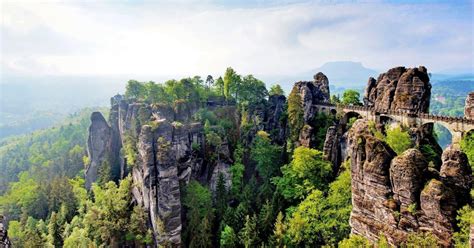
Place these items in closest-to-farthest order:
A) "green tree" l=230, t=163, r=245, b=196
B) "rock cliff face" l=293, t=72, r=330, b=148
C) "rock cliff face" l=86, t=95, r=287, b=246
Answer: "rock cliff face" l=86, t=95, r=287, b=246 → "green tree" l=230, t=163, r=245, b=196 → "rock cliff face" l=293, t=72, r=330, b=148

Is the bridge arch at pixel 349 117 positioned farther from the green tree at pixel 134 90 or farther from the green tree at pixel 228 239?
the green tree at pixel 134 90

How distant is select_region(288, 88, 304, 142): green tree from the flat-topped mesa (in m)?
11.0

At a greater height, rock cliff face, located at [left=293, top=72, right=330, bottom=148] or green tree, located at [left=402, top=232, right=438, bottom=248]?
rock cliff face, located at [left=293, top=72, right=330, bottom=148]

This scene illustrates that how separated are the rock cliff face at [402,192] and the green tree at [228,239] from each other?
1330 centimetres

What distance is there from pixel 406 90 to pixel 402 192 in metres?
24.0

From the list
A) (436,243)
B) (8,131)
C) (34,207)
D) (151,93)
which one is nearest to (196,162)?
(151,93)

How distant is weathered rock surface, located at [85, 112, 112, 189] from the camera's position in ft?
175

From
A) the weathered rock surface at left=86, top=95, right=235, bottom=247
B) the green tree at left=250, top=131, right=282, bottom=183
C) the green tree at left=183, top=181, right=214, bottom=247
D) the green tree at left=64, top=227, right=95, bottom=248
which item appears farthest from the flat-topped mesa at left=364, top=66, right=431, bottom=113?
the green tree at left=64, top=227, right=95, bottom=248

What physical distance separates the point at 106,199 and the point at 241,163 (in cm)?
1804

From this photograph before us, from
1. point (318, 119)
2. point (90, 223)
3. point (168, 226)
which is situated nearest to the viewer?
point (168, 226)

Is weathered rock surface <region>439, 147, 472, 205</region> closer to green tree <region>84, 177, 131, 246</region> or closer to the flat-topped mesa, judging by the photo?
the flat-topped mesa

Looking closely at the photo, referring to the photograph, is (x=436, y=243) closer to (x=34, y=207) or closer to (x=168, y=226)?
(x=168, y=226)

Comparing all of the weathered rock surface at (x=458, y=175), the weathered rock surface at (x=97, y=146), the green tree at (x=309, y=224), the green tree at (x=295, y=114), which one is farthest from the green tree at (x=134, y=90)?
the weathered rock surface at (x=458, y=175)

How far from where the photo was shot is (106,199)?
128 ft
